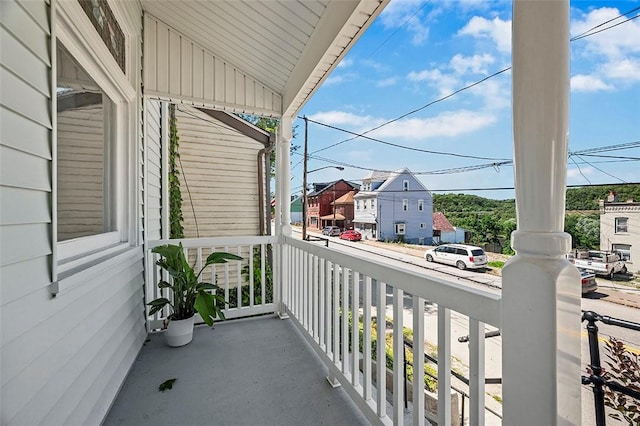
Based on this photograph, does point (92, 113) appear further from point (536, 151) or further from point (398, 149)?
point (536, 151)

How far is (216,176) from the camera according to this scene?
4.62 meters

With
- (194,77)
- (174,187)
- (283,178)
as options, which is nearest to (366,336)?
(283,178)

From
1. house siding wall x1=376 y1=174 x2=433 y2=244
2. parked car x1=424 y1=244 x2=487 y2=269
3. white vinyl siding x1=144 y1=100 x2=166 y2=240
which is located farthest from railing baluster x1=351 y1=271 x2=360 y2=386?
white vinyl siding x1=144 y1=100 x2=166 y2=240

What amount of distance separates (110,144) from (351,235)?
186 cm

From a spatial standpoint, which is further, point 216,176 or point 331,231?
point 216,176

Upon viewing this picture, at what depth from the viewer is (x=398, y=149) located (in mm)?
1734

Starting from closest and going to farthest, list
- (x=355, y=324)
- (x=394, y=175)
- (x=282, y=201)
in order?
(x=394, y=175), (x=355, y=324), (x=282, y=201)

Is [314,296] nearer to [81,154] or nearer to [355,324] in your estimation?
[355,324]

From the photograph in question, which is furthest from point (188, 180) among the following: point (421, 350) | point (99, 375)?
point (421, 350)

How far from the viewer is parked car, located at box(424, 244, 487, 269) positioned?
1051 millimetres

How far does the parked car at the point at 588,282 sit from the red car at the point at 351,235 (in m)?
1.05

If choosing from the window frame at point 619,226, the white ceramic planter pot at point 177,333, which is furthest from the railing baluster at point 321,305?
the window frame at point 619,226

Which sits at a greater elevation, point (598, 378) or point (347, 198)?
point (347, 198)

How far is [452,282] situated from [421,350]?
1.10ft
